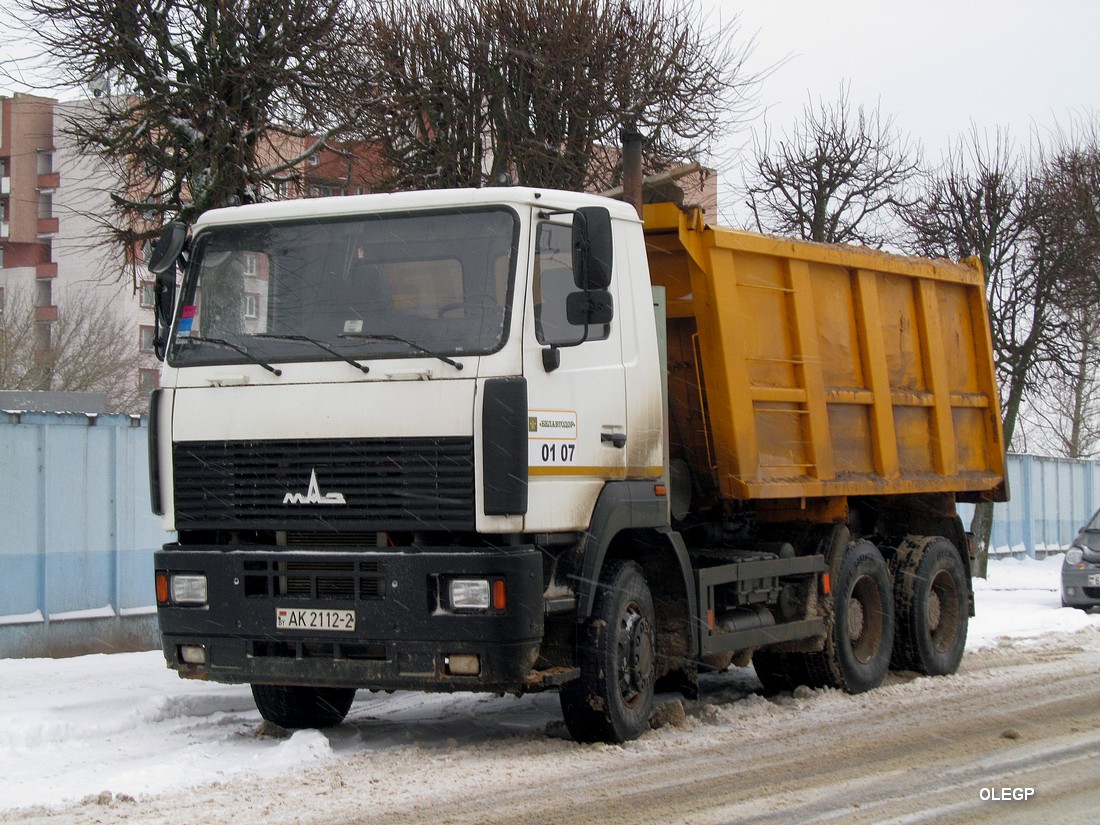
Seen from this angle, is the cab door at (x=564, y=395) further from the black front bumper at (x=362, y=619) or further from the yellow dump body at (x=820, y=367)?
the yellow dump body at (x=820, y=367)

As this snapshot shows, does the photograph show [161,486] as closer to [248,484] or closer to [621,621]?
[248,484]

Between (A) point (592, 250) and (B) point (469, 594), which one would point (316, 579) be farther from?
(A) point (592, 250)

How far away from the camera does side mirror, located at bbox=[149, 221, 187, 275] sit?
758 centimetres

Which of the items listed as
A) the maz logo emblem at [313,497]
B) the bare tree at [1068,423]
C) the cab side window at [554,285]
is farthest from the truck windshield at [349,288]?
the bare tree at [1068,423]

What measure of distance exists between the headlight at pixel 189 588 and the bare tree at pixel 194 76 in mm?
5277

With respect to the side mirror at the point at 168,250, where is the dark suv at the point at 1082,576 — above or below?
below

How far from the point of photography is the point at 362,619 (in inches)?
271

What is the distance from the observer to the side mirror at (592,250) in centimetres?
696

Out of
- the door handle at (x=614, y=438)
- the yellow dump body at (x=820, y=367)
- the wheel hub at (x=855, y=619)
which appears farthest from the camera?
the wheel hub at (x=855, y=619)

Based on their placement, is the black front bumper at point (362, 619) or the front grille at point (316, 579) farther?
the front grille at point (316, 579)

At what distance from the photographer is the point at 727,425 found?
28.7 feet

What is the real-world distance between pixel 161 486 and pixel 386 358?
146 centimetres

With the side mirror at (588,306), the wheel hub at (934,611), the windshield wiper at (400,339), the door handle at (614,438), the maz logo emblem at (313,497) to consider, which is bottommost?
the wheel hub at (934,611)

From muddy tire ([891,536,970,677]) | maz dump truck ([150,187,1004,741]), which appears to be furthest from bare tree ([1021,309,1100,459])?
maz dump truck ([150,187,1004,741])
